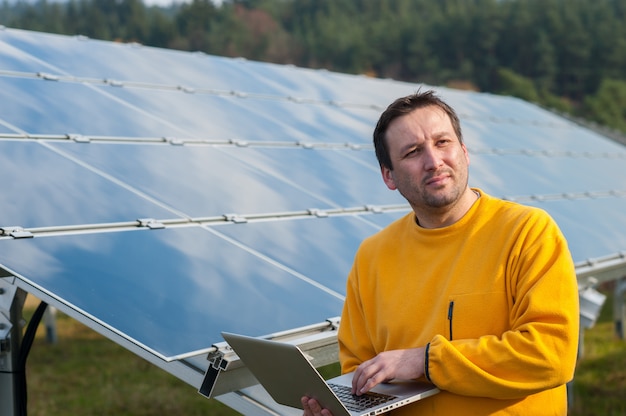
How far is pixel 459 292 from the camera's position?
326 cm

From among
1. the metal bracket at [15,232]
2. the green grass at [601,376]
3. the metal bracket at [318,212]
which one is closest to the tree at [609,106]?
the green grass at [601,376]

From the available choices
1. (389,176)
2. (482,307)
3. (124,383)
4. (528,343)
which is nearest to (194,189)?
(389,176)

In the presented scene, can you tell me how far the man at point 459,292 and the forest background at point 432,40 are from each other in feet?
201

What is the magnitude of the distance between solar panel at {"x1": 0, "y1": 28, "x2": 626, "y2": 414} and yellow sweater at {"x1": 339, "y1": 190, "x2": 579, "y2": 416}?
3.46 feet

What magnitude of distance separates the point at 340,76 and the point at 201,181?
22.0 ft

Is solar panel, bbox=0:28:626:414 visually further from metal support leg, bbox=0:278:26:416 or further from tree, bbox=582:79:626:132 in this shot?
tree, bbox=582:79:626:132

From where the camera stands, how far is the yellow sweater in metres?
3.08

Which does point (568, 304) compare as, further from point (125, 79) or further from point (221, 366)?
point (125, 79)

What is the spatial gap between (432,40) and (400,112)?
240 ft

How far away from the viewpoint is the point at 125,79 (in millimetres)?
8391

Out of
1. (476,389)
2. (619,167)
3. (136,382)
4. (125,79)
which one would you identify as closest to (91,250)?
Result: (476,389)

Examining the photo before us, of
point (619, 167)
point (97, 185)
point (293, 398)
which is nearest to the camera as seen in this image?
point (293, 398)

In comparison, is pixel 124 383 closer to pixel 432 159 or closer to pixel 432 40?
pixel 432 159

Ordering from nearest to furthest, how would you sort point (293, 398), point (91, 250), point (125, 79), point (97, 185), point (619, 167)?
point (293, 398) → point (91, 250) → point (97, 185) → point (125, 79) → point (619, 167)
